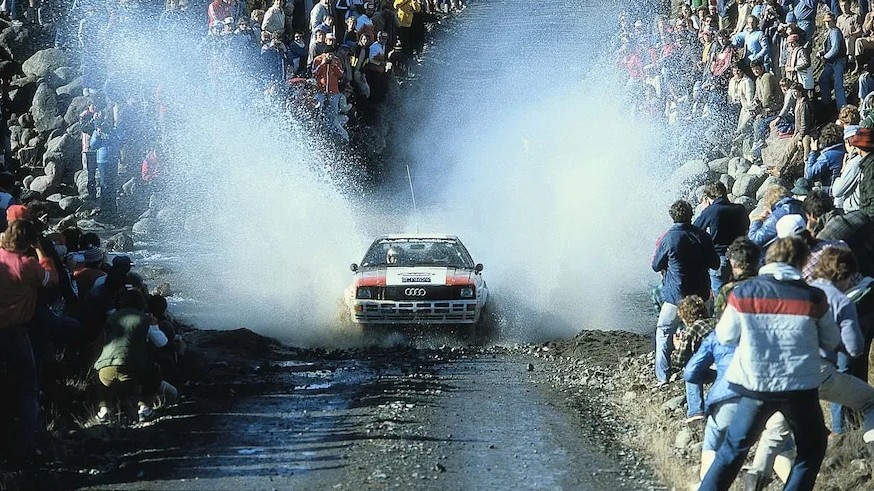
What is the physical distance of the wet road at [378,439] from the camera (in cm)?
929

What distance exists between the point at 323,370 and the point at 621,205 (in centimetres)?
1448

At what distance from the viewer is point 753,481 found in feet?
27.1

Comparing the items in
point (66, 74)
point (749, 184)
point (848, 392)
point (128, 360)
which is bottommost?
point (128, 360)

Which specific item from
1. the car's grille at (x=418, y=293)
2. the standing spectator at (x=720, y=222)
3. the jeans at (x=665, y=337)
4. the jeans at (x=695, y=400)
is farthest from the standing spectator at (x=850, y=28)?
the jeans at (x=695, y=400)

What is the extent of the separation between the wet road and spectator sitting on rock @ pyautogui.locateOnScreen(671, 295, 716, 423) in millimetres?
821

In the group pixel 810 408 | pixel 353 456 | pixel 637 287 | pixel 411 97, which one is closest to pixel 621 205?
pixel 637 287

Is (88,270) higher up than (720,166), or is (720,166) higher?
(720,166)

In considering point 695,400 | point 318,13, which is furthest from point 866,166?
point 318,13

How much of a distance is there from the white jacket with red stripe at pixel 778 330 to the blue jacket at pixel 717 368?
0.78ft

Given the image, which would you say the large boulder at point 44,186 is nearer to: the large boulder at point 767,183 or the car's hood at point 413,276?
the car's hood at point 413,276

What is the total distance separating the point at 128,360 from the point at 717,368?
5000mm

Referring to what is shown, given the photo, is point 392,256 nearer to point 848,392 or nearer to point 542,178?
point 848,392

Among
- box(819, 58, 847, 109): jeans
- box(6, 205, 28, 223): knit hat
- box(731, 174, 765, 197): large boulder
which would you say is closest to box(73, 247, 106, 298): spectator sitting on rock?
box(6, 205, 28, 223): knit hat

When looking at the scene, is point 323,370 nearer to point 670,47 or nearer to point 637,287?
point 637,287
